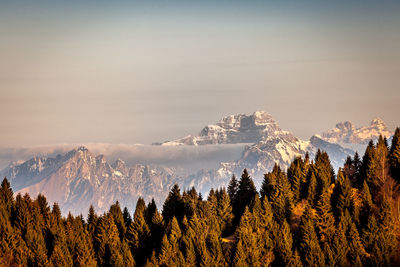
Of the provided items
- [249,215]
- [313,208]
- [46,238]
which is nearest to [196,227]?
[249,215]

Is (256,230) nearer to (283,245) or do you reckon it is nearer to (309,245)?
(283,245)

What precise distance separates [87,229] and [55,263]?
27.7 meters

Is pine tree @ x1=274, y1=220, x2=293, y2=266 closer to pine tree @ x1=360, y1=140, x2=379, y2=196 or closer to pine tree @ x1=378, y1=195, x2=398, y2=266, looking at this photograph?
pine tree @ x1=378, y1=195, x2=398, y2=266

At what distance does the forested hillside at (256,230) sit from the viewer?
15575 cm

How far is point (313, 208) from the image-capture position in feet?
562

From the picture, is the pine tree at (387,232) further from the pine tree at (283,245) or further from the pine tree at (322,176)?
the pine tree at (283,245)

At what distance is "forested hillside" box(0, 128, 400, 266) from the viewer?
511ft

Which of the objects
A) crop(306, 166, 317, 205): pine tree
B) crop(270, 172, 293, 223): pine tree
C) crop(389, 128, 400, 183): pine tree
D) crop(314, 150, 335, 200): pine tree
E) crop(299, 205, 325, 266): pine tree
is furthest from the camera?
crop(389, 128, 400, 183): pine tree

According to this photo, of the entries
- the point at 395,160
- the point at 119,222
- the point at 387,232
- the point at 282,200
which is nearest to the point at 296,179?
the point at 282,200

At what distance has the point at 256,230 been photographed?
6447 inches

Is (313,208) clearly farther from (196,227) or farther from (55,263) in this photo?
(55,263)

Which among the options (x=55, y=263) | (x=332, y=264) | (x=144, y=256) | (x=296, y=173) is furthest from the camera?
(x=296, y=173)

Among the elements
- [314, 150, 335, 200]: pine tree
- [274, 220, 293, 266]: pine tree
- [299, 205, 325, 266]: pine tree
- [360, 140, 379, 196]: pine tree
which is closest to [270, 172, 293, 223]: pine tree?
[314, 150, 335, 200]: pine tree

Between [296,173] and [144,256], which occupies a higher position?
[296,173]
